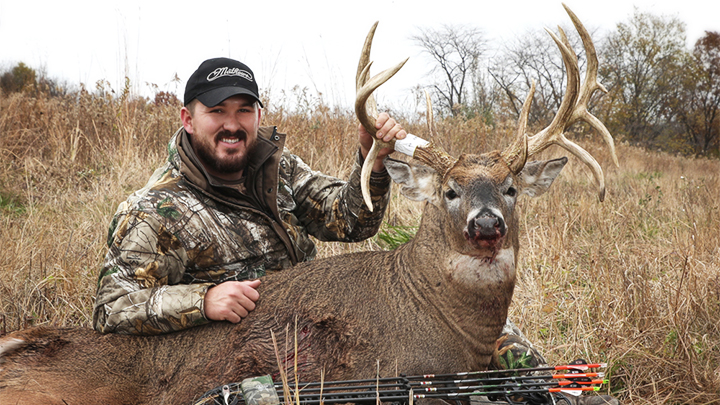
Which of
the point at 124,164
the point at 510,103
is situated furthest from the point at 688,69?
the point at 124,164

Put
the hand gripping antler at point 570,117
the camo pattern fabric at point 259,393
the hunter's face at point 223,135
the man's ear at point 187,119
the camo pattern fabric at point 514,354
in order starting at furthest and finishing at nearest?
1. the man's ear at point 187,119
2. the hunter's face at point 223,135
3. the camo pattern fabric at point 514,354
4. the hand gripping antler at point 570,117
5. the camo pattern fabric at point 259,393

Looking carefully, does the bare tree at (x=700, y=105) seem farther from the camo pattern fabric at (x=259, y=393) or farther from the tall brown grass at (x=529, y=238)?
the camo pattern fabric at (x=259, y=393)

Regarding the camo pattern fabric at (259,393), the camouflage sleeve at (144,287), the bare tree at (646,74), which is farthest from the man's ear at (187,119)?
the bare tree at (646,74)

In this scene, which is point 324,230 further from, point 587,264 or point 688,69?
point 688,69

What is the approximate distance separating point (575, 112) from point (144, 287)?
269cm

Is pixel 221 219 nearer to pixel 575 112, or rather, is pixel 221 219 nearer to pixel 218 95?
pixel 218 95

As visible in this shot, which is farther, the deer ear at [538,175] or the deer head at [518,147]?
the deer ear at [538,175]

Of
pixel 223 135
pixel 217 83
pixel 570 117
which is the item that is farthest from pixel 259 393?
pixel 570 117

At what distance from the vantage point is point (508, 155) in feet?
10.8

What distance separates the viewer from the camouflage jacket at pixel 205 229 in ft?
10.5

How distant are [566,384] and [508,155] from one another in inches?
48.9

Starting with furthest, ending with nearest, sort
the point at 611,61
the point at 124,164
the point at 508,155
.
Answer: the point at 611,61 < the point at 124,164 < the point at 508,155

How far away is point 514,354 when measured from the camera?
147 inches

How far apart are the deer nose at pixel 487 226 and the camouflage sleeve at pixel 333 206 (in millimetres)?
1162
